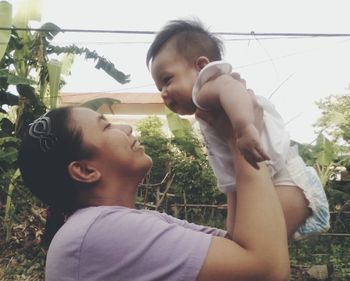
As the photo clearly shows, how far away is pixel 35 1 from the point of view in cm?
532

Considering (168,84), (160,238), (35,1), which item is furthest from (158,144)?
(160,238)

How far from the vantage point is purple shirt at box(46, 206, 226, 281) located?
0.85 m

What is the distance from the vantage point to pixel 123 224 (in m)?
0.90

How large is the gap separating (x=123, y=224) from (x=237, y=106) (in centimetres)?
34

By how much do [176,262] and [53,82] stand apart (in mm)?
4580

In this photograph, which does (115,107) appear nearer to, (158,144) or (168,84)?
(158,144)

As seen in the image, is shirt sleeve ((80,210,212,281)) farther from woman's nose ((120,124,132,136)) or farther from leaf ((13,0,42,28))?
leaf ((13,0,42,28))

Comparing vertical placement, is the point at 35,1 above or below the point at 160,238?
above

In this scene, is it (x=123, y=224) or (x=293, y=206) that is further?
(x=293, y=206)

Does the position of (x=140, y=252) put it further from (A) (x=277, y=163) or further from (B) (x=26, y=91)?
(B) (x=26, y=91)

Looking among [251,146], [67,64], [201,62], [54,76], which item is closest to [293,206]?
[251,146]

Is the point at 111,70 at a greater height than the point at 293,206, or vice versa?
the point at 111,70

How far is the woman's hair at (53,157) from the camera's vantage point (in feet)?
3.43

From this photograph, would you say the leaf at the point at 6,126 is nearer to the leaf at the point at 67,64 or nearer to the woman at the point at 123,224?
the leaf at the point at 67,64
